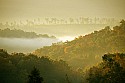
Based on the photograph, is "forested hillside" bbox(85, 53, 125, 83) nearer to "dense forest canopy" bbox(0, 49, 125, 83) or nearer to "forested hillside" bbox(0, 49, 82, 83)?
"dense forest canopy" bbox(0, 49, 125, 83)

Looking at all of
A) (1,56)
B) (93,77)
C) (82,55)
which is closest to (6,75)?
(1,56)

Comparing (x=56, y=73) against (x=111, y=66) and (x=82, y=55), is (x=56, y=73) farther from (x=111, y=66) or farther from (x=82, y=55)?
(x=82, y=55)

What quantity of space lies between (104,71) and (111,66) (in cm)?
393

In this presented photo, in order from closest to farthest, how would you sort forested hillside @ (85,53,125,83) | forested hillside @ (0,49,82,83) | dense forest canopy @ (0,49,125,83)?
forested hillside @ (85,53,125,83) → dense forest canopy @ (0,49,125,83) → forested hillside @ (0,49,82,83)

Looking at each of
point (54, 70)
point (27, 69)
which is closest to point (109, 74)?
point (27, 69)

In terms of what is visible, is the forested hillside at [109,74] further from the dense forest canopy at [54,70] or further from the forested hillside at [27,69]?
the forested hillside at [27,69]

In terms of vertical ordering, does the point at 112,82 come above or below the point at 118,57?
below

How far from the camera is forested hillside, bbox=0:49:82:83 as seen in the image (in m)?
107

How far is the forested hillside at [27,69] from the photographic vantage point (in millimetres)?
107300

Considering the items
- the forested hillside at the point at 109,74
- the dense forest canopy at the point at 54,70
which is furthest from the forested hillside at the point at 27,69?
the forested hillside at the point at 109,74

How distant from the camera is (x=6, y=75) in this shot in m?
108

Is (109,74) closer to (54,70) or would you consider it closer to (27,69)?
(27,69)

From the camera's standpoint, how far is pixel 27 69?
115438mm

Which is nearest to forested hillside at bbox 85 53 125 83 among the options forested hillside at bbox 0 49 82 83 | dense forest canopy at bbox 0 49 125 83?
dense forest canopy at bbox 0 49 125 83
